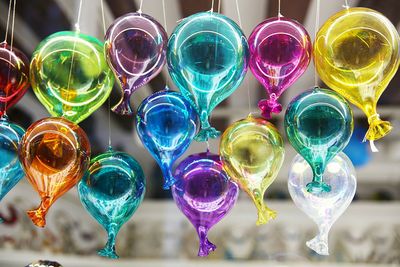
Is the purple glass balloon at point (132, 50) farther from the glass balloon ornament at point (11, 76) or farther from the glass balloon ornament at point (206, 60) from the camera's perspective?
the glass balloon ornament at point (11, 76)

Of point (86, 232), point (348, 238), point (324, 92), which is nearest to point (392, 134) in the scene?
point (348, 238)

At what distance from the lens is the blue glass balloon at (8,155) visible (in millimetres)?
1048

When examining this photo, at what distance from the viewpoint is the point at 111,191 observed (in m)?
1.01

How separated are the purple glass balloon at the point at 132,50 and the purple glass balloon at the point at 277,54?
162 millimetres

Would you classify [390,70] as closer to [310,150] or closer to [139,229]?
[310,150]

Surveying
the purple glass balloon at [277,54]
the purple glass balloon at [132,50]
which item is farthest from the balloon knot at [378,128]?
the purple glass balloon at [132,50]

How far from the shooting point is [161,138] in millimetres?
958

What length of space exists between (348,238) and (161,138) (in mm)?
1838

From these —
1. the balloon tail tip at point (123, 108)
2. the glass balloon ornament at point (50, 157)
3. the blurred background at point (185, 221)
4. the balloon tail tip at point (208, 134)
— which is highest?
the balloon tail tip at point (123, 108)

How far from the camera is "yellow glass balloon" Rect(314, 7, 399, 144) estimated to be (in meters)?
0.88

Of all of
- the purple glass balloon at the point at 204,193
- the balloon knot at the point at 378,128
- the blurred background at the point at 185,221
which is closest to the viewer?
the balloon knot at the point at 378,128

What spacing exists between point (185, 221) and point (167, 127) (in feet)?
6.20

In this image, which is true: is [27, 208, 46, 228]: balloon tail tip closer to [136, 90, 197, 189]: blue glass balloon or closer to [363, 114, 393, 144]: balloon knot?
[136, 90, 197, 189]: blue glass balloon

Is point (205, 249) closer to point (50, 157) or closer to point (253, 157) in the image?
point (253, 157)
